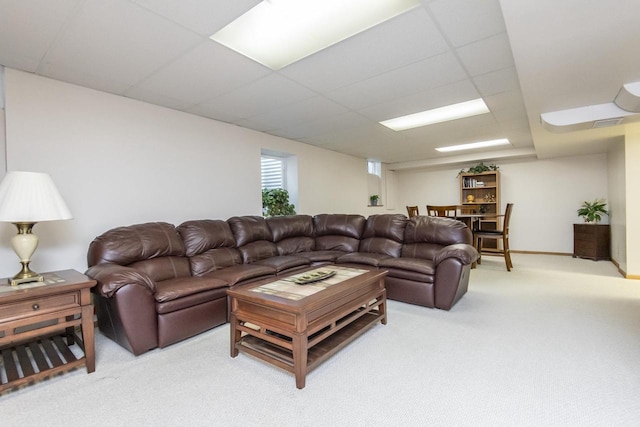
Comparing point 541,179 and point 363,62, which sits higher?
point 363,62

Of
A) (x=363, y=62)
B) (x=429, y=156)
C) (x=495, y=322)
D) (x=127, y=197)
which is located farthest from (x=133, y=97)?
(x=429, y=156)

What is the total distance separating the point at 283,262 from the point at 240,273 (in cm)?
66

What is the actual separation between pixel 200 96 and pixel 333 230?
2604 mm

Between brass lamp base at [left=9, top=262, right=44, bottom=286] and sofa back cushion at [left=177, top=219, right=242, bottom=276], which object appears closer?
brass lamp base at [left=9, top=262, right=44, bottom=286]

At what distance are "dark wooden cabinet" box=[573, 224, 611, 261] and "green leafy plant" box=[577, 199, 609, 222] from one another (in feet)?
0.50

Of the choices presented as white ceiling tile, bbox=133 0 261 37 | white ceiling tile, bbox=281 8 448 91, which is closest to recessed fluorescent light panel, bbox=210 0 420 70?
white ceiling tile, bbox=281 8 448 91

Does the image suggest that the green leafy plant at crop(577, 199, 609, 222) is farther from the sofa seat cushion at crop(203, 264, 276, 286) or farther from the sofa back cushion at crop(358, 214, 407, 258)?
the sofa seat cushion at crop(203, 264, 276, 286)

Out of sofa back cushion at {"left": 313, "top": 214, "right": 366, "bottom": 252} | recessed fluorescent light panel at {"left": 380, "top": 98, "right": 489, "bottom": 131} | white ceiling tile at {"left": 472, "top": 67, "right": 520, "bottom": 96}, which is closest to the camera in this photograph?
white ceiling tile at {"left": 472, "top": 67, "right": 520, "bottom": 96}

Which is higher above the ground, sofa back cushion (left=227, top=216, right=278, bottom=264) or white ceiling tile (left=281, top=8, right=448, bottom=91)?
white ceiling tile (left=281, top=8, right=448, bottom=91)

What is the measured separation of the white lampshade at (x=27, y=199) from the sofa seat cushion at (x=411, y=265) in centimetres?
299

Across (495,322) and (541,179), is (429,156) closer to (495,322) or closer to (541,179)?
(541,179)

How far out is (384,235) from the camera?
4.19 meters

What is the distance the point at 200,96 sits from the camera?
3119 mm

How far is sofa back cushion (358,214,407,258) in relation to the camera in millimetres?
4034
